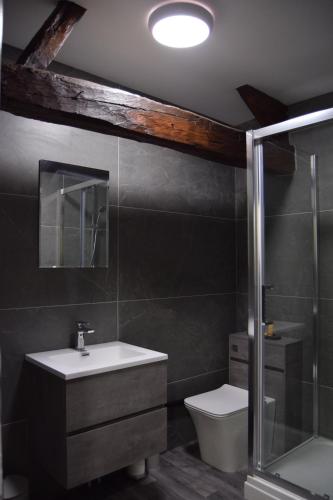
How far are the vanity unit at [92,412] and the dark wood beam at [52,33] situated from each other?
1.57m

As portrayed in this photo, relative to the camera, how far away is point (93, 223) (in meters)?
2.64

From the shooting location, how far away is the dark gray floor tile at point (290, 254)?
7.47 ft

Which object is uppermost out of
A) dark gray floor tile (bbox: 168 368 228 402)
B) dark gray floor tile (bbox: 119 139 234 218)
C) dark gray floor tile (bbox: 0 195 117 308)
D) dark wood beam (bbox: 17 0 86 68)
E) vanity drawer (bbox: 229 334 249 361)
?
dark wood beam (bbox: 17 0 86 68)

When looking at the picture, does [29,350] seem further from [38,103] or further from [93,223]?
[38,103]

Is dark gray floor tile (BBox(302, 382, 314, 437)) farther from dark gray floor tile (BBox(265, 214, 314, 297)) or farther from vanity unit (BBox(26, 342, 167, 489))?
vanity unit (BBox(26, 342, 167, 489))

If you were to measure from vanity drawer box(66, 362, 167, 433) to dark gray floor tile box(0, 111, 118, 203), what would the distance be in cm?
117

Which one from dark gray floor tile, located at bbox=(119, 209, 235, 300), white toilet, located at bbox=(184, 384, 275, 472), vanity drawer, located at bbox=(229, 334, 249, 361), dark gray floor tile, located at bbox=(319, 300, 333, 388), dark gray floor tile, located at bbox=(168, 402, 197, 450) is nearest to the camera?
dark gray floor tile, located at bbox=(319, 300, 333, 388)

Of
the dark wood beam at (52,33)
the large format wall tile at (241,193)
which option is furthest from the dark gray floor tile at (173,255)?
the dark wood beam at (52,33)

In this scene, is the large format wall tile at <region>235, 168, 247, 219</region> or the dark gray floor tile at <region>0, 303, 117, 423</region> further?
the large format wall tile at <region>235, 168, 247, 219</region>

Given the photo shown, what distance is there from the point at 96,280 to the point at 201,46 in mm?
1605

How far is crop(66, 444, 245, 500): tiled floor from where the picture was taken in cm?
238

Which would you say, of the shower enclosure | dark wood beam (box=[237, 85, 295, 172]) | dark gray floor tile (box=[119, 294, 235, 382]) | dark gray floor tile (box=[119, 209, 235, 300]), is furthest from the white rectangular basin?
dark wood beam (box=[237, 85, 295, 172])

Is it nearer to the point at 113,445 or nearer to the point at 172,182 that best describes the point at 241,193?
the point at 172,182

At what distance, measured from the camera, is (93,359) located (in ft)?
7.95
